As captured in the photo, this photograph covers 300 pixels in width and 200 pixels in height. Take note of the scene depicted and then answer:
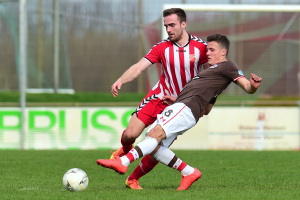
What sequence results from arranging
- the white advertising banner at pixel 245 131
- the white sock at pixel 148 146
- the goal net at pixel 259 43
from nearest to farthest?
the white sock at pixel 148 146 < the white advertising banner at pixel 245 131 < the goal net at pixel 259 43

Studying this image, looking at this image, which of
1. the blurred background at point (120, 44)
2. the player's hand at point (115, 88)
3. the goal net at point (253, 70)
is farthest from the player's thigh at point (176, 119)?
the blurred background at point (120, 44)

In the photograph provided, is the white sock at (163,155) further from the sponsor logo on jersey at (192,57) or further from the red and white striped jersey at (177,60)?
the sponsor logo on jersey at (192,57)

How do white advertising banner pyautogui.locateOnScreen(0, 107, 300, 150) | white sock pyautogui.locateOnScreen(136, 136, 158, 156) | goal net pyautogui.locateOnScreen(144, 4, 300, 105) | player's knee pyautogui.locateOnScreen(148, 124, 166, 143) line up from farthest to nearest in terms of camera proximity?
goal net pyautogui.locateOnScreen(144, 4, 300, 105) < white advertising banner pyautogui.locateOnScreen(0, 107, 300, 150) < player's knee pyautogui.locateOnScreen(148, 124, 166, 143) < white sock pyautogui.locateOnScreen(136, 136, 158, 156)

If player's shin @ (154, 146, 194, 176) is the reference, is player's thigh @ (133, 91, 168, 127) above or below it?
above

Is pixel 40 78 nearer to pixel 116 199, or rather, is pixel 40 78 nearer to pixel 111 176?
pixel 111 176

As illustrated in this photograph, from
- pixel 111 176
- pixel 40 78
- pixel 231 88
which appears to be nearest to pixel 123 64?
pixel 40 78

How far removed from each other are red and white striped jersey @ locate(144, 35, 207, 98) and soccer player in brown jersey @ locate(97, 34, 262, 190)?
31 centimetres

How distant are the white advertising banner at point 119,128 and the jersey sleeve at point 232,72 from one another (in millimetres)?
8093

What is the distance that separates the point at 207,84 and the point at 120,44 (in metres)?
11.3

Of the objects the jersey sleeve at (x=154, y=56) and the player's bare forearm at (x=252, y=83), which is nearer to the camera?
the player's bare forearm at (x=252, y=83)

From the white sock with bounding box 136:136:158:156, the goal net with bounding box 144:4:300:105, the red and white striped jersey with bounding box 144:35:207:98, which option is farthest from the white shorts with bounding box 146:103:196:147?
the goal net with bounding box 144:4:300:105

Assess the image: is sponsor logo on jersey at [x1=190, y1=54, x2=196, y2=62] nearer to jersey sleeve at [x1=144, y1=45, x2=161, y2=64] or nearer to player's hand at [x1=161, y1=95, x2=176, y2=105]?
jersey sleeve at [x1=144, y1=45, x2=161, y2=64]

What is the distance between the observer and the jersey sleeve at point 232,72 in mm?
5312

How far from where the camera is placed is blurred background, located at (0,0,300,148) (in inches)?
554
